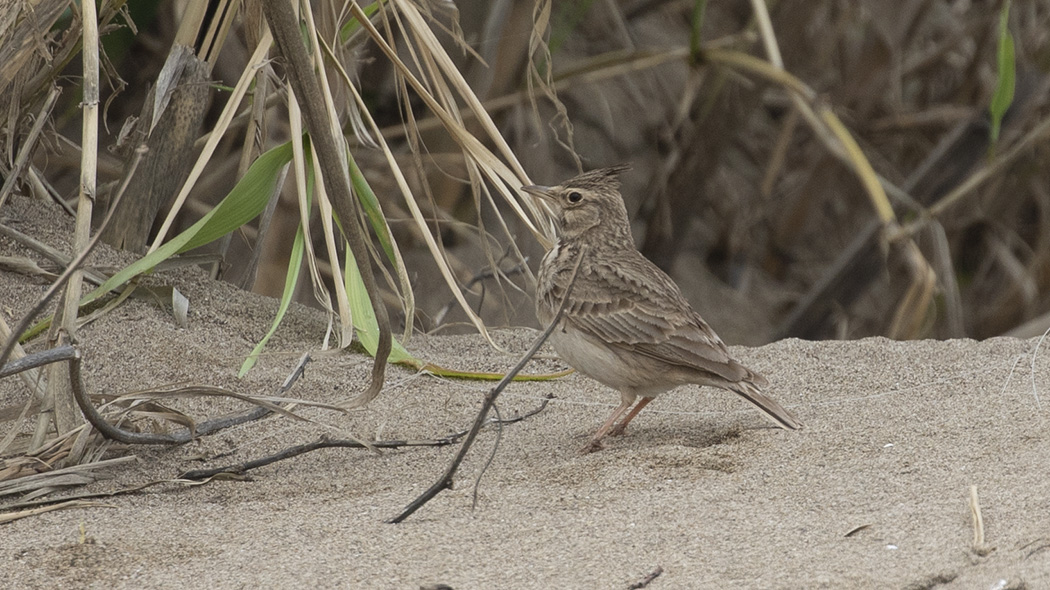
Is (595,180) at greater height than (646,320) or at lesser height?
greater

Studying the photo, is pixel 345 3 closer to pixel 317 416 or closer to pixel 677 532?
pixel 317 416

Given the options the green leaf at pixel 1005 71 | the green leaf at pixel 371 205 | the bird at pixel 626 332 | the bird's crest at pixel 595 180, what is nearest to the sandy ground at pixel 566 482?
the bird at pixel 626 332

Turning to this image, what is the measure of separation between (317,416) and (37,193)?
1.25m

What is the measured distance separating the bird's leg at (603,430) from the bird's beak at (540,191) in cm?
69

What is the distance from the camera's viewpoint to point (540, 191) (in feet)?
12.0

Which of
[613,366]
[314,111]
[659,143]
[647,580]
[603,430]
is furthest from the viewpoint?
[659,143]

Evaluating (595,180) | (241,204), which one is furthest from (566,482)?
(595,180)

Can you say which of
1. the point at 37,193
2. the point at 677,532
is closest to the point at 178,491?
the point at 677,532

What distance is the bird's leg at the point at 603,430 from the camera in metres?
3.08

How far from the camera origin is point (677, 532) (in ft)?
7.47

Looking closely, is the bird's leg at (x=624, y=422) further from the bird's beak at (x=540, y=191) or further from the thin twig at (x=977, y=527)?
the thin twig at (x=977, y=527)

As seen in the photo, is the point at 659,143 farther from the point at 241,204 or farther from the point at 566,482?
the point at 566,482

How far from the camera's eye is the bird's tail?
298cm

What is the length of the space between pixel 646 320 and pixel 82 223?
1.51 m
